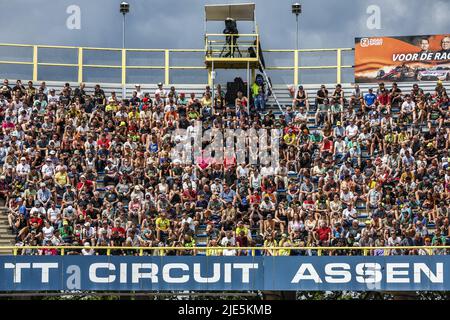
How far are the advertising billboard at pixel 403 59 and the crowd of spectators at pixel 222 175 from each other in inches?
108

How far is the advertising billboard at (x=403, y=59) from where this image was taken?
4116cm

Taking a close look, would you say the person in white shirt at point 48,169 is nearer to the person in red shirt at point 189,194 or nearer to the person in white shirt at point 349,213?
the person in red shirt at point 189,194

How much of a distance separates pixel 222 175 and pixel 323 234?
180 inches

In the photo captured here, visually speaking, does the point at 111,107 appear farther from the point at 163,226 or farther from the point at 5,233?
the point at 163,226

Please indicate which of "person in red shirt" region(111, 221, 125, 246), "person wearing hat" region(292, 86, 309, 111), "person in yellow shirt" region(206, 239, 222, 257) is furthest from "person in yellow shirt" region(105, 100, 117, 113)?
"person in yellow shirt" region(206, 239, 222, 257)

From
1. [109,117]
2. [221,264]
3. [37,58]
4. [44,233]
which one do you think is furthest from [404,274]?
[37,58]

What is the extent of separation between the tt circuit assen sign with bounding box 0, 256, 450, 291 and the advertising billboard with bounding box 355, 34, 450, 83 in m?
13.4

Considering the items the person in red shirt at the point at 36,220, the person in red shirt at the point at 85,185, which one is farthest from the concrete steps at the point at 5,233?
the person in red shirt at the point at 85,185

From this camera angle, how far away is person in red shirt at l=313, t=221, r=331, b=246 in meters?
30.6

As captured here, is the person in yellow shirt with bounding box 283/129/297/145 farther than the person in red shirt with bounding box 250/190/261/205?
Yes

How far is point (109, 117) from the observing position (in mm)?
37281

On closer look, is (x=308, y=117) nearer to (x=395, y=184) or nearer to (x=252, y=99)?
(x=252, y=99)

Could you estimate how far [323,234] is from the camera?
101 feet

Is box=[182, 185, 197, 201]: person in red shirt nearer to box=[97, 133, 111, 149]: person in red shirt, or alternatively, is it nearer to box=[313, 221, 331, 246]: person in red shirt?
box=[97, 133, 111, 149]: person in red shirt
